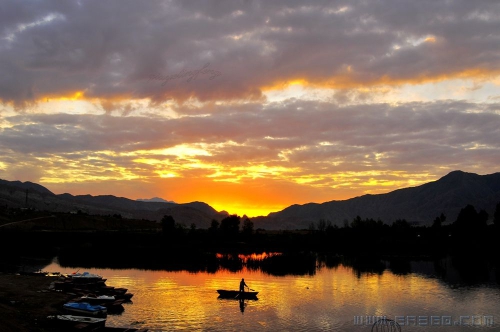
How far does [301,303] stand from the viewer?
52750mm

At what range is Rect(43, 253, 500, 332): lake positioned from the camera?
4294cm

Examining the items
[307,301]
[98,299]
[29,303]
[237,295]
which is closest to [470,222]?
[307,301]

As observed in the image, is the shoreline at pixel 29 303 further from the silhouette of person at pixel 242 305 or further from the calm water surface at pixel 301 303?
the silhouette of person at pixel 242 305

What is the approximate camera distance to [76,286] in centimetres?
5459

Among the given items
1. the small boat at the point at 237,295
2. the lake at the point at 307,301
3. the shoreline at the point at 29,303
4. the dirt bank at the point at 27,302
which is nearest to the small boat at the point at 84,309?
the shoreline at the point at 29,303

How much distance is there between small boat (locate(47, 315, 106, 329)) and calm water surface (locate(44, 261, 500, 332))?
3.08 metres

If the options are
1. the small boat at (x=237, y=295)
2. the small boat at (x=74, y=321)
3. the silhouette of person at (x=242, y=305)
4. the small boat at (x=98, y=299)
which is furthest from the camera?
the small boat at (x=237, y=295)

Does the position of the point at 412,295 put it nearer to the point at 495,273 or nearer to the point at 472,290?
the point at 472,290

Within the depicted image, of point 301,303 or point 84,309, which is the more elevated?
point 84,309

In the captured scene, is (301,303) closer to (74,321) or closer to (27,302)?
(74,321)

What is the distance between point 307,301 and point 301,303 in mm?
1561

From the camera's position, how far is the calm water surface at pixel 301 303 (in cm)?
4278

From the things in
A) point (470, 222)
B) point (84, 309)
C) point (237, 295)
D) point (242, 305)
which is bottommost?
point (242, 305)

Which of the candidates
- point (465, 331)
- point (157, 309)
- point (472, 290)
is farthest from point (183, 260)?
point (465, 331)
